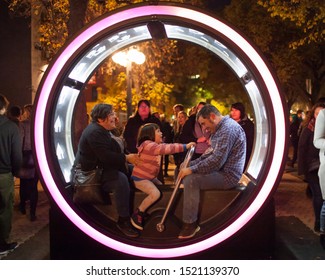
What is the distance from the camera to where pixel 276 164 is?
453 cm

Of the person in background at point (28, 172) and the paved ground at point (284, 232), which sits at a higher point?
the person in background at point (28, 172)

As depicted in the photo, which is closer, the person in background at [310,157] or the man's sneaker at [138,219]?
the man's sneaker at [138,219]

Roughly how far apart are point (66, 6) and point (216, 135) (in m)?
9.90

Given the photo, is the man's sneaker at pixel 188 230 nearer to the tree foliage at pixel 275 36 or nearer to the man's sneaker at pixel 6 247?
the man's sneaker at pixel 6 247

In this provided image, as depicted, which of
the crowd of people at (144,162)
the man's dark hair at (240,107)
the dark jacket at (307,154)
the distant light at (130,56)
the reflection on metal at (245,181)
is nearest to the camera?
the crowd of people at (144,162)

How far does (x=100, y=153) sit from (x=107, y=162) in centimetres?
12

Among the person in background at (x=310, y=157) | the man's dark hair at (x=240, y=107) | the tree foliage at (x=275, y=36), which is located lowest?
the person in background at (x=310, y=157)

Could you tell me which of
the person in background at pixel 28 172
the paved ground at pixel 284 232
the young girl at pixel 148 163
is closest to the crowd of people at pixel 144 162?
the young girl at pixel 148 163

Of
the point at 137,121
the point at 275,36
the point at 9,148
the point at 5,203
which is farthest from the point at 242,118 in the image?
the point at 275,36

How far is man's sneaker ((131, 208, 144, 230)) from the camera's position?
511cm

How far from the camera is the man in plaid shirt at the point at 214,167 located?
496cm

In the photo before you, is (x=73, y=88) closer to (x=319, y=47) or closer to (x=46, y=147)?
(x=46, y=147)

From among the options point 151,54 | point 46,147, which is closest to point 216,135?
point 46,147

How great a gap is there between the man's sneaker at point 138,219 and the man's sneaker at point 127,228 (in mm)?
49
